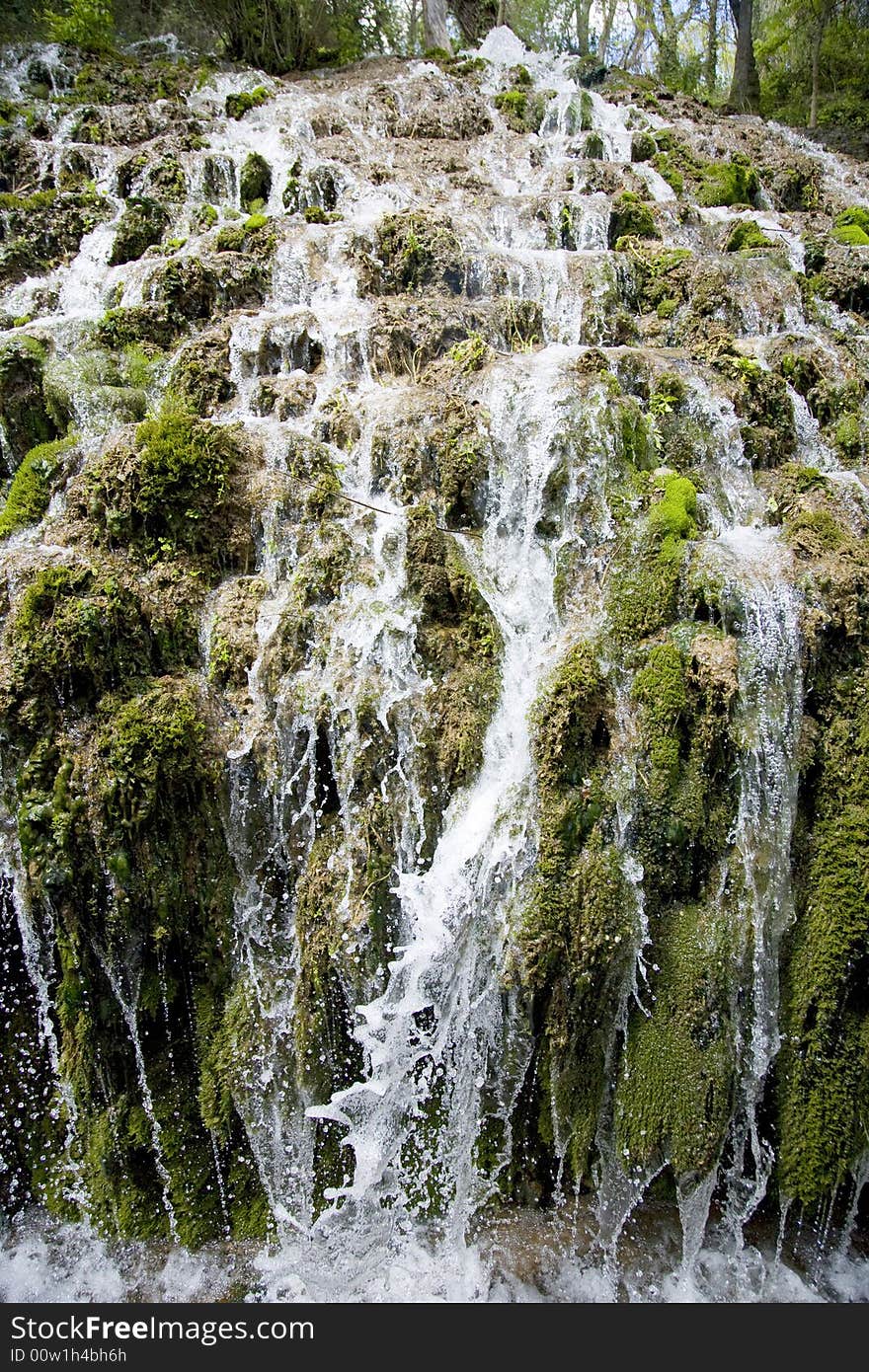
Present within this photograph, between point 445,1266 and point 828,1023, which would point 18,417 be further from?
point 828,1023

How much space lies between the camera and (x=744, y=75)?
68.6ft

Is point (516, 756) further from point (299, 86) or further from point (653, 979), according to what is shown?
point (299, 86)

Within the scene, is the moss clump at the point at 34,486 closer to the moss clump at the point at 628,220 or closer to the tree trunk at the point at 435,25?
the moss clump at the point at 628,220

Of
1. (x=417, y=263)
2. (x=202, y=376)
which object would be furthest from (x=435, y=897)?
(x=417, y=263)

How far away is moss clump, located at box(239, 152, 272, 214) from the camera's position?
43.0ft

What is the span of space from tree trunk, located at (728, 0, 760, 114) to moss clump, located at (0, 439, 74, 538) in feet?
70.0

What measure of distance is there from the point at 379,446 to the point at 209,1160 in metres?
6.66

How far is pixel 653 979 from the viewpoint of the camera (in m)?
5.92

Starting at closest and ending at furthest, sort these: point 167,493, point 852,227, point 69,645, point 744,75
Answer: point 69,645 < point 167,493 < point 852,227 < point 744,75

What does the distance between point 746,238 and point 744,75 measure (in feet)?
42.2

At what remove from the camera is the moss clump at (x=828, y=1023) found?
228 inches

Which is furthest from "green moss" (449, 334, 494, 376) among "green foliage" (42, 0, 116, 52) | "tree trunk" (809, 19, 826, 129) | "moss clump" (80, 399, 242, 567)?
"tree trunk" (809, 19, 826, 129)

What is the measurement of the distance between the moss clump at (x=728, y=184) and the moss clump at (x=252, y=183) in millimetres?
7785

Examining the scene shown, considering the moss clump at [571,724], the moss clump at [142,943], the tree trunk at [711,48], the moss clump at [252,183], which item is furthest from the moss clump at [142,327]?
the tree trunk at [711,48]
